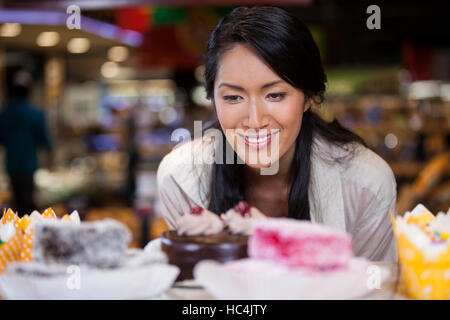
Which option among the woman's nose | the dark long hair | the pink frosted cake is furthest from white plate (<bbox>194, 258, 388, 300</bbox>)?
the dark long hair

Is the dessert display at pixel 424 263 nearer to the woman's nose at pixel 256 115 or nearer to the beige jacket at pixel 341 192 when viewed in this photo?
the woman's nose at pixel 256 115

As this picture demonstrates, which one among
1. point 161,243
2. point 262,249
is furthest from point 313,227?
point 161,243

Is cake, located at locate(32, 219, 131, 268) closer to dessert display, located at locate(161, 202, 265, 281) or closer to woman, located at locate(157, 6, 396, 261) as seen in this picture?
dessert display, located at locate(161, 202, 265, 281)

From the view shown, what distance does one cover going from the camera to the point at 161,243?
50.3 inches

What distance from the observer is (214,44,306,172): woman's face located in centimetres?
148

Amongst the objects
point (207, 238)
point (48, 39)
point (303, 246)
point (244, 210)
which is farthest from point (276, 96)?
point (48, 39)

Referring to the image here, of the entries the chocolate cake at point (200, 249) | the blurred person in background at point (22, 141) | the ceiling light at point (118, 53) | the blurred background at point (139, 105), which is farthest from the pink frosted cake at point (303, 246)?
the ceiling light at point (118, 53)

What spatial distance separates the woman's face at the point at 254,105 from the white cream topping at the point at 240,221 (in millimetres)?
283

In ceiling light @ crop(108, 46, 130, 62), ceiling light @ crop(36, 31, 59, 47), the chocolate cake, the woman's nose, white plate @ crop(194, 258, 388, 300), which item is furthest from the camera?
ceiling light @ crop(108, 46, 130, 62)

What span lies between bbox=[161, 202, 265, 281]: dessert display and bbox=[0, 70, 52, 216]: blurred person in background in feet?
16.1

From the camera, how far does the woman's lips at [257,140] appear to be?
1.54m

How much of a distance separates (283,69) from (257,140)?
20cm

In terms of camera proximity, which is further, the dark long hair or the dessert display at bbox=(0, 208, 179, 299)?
the dark long hair

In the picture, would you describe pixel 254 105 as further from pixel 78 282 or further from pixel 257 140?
pixel 78 282
